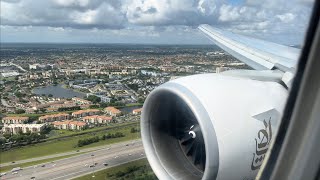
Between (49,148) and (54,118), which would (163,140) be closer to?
(49,148)

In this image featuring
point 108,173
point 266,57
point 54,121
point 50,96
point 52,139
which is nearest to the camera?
point 266,57

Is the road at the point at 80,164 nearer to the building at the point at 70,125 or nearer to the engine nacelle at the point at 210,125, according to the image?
the building at the point at 70,125

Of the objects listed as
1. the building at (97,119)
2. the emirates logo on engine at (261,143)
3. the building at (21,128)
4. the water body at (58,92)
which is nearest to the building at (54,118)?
the building at (97,119)

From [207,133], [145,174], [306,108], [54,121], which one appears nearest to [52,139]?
[54,121]

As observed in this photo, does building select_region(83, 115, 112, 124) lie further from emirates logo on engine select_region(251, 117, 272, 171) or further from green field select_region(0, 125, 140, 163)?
emirates logo on engine select_region(251, 117, 272, 171)

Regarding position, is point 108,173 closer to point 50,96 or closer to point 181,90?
point 181,90

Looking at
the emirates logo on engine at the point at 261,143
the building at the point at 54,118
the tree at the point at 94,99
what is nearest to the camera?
the emirates logo on engine at the point at 261,143

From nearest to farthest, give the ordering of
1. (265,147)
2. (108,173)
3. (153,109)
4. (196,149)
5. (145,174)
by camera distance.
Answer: (265,147), (196,149), (153,109), (145,174), (108,173)

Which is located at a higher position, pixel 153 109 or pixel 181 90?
pixel 181 90
